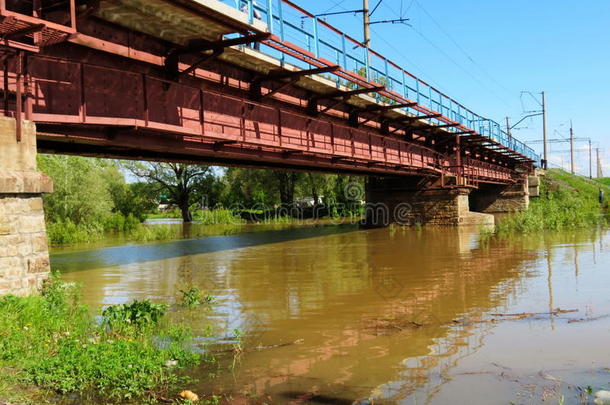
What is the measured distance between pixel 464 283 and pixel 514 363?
5.60 m

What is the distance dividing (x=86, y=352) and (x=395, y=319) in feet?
14.7

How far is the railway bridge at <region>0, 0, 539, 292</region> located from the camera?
8.38 meters

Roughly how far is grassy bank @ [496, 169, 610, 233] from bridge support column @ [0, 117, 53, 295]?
2072cm

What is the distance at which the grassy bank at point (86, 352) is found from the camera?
16.2 feet

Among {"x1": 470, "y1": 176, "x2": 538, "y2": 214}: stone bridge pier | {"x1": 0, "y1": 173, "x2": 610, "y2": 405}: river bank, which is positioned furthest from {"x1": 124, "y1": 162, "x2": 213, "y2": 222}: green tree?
{"x1": 0, "y1": 173, "x2": 610, "y2": 405}: river bank

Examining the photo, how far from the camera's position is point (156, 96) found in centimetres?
1288

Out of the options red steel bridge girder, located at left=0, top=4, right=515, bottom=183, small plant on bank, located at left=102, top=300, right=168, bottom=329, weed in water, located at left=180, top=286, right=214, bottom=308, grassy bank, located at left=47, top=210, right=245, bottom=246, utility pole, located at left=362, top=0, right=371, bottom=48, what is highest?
utility pole, located at left=362, top=0, right=371, bottom=48

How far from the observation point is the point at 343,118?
2212 centimetres

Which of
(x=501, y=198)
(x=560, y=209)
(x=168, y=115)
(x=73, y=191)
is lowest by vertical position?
(x=560, y=209)

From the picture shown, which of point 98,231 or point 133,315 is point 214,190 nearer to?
point 98,231

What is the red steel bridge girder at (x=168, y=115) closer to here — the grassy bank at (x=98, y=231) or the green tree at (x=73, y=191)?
the grassy bank at (x=98, y=231)

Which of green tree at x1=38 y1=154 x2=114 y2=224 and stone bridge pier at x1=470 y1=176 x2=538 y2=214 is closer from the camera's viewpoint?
green tree at x1=38 y1=154 x2=114 y2=224

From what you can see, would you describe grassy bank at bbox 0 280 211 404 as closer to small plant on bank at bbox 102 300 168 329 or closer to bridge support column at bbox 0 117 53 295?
small plant on bank at bbox 102 300 168 329

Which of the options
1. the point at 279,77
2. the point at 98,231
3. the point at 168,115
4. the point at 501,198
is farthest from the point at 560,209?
the point at 168,115
